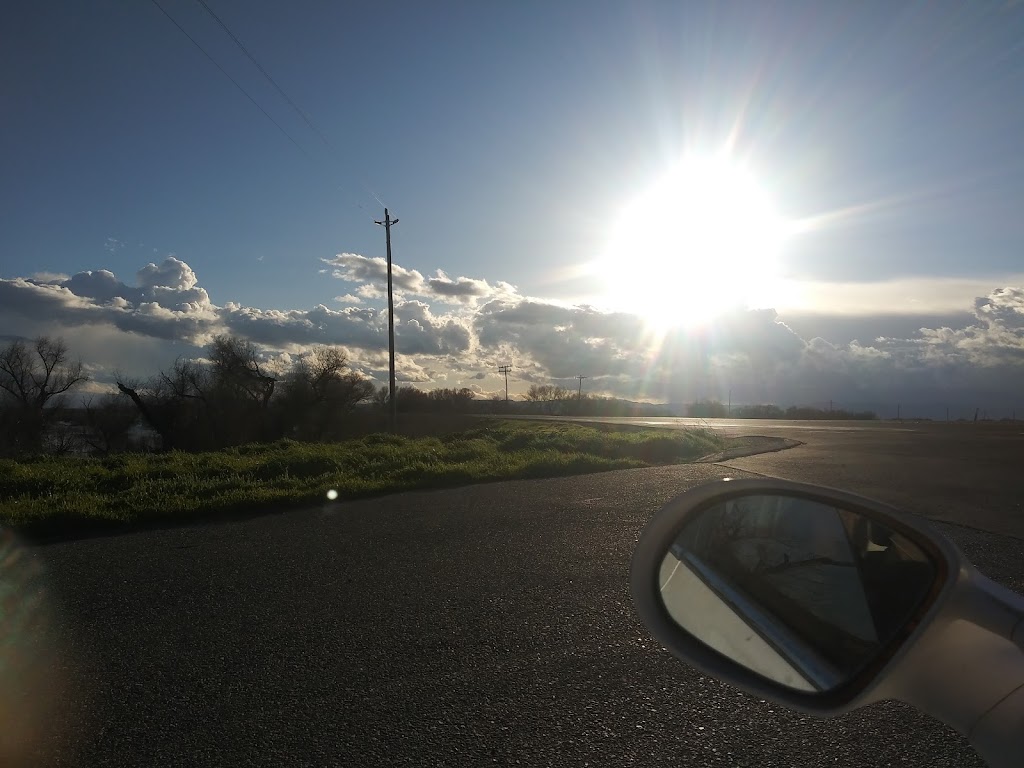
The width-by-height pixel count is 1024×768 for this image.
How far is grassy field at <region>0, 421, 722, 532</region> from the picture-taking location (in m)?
9.27

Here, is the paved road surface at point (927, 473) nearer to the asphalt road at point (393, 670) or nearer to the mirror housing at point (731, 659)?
the asphalt road at point (393, 670)

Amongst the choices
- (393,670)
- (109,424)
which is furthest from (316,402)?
(393,670)

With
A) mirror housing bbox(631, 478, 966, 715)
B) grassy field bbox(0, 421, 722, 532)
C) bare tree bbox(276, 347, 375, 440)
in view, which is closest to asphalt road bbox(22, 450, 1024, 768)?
mirror housing bbox(631, 478, 966, 715)

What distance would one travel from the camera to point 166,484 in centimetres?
1102

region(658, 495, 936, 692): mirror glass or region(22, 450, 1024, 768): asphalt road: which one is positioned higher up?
region(658, 495, 936, 692): mirror glass

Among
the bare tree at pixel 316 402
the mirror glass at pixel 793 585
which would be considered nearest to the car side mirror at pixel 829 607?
the mirror glass at pixel 793 585

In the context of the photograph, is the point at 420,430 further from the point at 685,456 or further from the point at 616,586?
the point at 616,586

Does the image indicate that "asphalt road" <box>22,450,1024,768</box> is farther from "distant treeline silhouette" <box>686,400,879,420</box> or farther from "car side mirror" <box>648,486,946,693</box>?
"distant treeline silhouette" <box>686,400,879,420</box>

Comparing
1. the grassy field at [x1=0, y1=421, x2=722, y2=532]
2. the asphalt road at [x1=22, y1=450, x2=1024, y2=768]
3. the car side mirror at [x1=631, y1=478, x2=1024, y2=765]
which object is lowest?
the asphalt road at [x1=22, y1=450, x2=1024, y2=768]

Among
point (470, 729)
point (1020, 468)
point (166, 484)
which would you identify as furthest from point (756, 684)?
point (1020, 468)

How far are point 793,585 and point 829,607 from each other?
14 cm

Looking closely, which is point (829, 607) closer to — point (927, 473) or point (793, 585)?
point (793, 585)

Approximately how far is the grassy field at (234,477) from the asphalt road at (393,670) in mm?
1916

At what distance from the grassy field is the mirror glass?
859 cm
